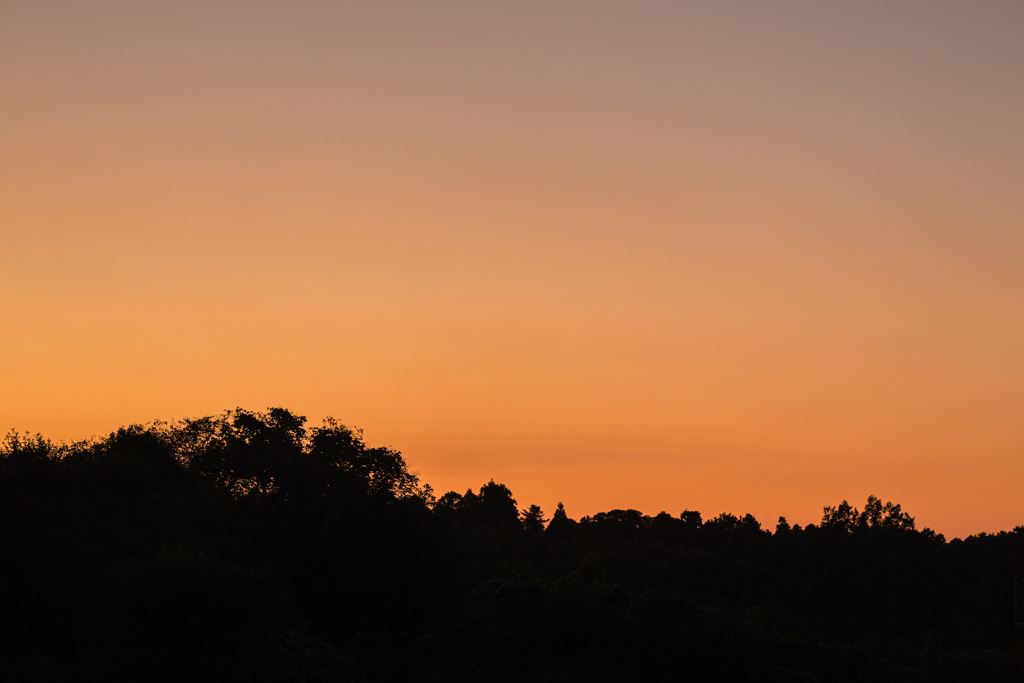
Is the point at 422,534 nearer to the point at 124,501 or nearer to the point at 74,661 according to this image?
the point at 124,501

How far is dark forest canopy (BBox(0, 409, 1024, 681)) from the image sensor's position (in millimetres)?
27891

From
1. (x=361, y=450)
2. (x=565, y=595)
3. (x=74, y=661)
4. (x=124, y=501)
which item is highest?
(x=361, y=450)

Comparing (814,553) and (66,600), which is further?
(814,553)

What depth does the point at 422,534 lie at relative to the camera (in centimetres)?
4469

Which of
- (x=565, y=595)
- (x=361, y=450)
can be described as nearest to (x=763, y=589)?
(x=361, y=450)

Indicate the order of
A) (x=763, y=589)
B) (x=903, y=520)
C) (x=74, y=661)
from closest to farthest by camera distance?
(x=74, y=661), (x=763, y=589), (x=903, y=520)

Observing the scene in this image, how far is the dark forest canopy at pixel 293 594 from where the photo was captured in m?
27.9

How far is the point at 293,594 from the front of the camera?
1635 inches

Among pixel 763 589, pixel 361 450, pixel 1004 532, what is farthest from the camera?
pixel 1004 532

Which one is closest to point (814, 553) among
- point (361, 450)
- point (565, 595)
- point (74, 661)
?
point (361, 450)

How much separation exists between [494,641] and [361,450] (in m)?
20.5

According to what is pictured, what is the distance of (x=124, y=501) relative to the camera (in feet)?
140

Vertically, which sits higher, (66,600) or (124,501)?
(124,501)

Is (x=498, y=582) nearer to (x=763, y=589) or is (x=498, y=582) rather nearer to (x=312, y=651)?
(x=312, y=651)
